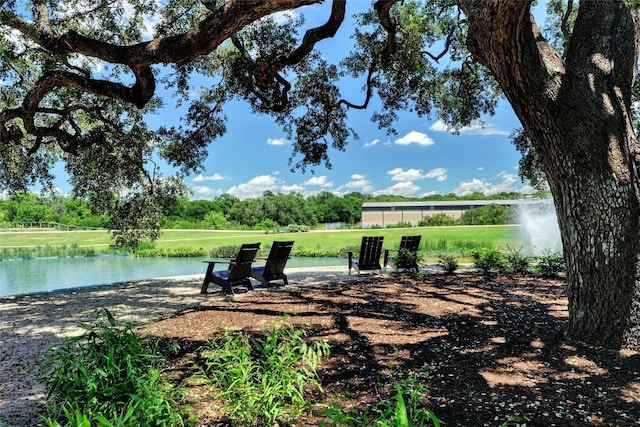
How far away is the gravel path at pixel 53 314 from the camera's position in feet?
11.1

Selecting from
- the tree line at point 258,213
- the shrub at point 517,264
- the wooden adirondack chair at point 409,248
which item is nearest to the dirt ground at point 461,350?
the shrub at point 517,264

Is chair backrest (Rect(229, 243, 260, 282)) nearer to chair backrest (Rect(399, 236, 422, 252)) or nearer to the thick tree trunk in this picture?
chair backrest (Rect(399, 236, 422, 252))

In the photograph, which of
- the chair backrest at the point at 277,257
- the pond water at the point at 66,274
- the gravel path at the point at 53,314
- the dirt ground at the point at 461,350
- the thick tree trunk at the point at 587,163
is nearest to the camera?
the dirt ground at the point at 461,350

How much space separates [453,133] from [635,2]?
35.0ft

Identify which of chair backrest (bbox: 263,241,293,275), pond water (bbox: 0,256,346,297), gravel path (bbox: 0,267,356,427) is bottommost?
pond water (bbox: 0,256,346,297)

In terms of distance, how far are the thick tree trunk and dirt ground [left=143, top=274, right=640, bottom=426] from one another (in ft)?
1.40

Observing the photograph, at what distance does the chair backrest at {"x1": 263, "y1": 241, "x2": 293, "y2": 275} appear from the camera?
8.58 m

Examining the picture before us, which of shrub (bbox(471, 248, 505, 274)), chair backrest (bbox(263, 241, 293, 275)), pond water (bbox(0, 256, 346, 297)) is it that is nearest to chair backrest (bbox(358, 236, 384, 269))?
chair backrest (bbox(263, 241, 293, 275))

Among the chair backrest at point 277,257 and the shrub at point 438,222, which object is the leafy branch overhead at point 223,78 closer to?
the chair backrest at point 277,257

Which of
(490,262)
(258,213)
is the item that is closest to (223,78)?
(490,262)

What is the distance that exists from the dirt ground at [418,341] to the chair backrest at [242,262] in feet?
1.21

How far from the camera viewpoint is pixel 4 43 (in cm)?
847

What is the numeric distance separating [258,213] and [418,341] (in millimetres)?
39147

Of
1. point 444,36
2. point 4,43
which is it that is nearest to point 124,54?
point 4,43
